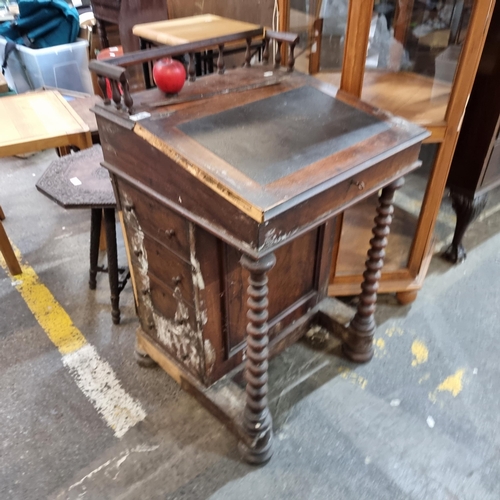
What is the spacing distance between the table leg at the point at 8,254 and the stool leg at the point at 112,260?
60 cm

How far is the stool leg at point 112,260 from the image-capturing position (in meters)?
1.75

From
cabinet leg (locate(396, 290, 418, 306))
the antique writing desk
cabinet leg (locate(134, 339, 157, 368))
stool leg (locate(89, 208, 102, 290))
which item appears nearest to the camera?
the antique writing desk

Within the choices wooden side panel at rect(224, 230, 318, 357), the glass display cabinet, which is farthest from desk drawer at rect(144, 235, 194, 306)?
the glass display cabinet

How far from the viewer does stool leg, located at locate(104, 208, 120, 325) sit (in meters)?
1.75

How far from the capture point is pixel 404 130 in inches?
49.8

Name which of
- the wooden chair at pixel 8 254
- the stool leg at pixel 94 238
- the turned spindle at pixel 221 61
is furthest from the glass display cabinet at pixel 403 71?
the wooden chair at pixel 8 254

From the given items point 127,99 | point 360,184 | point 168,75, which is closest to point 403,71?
point 360,184

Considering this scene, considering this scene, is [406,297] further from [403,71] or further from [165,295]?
[165,295]

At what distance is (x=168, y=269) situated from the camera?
138 centimetres

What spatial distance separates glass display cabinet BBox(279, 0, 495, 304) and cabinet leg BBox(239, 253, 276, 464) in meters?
0.67

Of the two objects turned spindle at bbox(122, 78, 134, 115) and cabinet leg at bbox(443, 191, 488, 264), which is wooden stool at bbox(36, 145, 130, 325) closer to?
turned spindle at bbox(122, 78, 134, 115)

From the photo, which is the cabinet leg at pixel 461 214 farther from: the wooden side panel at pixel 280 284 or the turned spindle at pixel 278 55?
the turned spindle at pixel 278 55

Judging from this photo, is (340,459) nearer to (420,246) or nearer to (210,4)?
(420,246)

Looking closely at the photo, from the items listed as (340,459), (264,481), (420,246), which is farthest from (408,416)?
(420,246)
